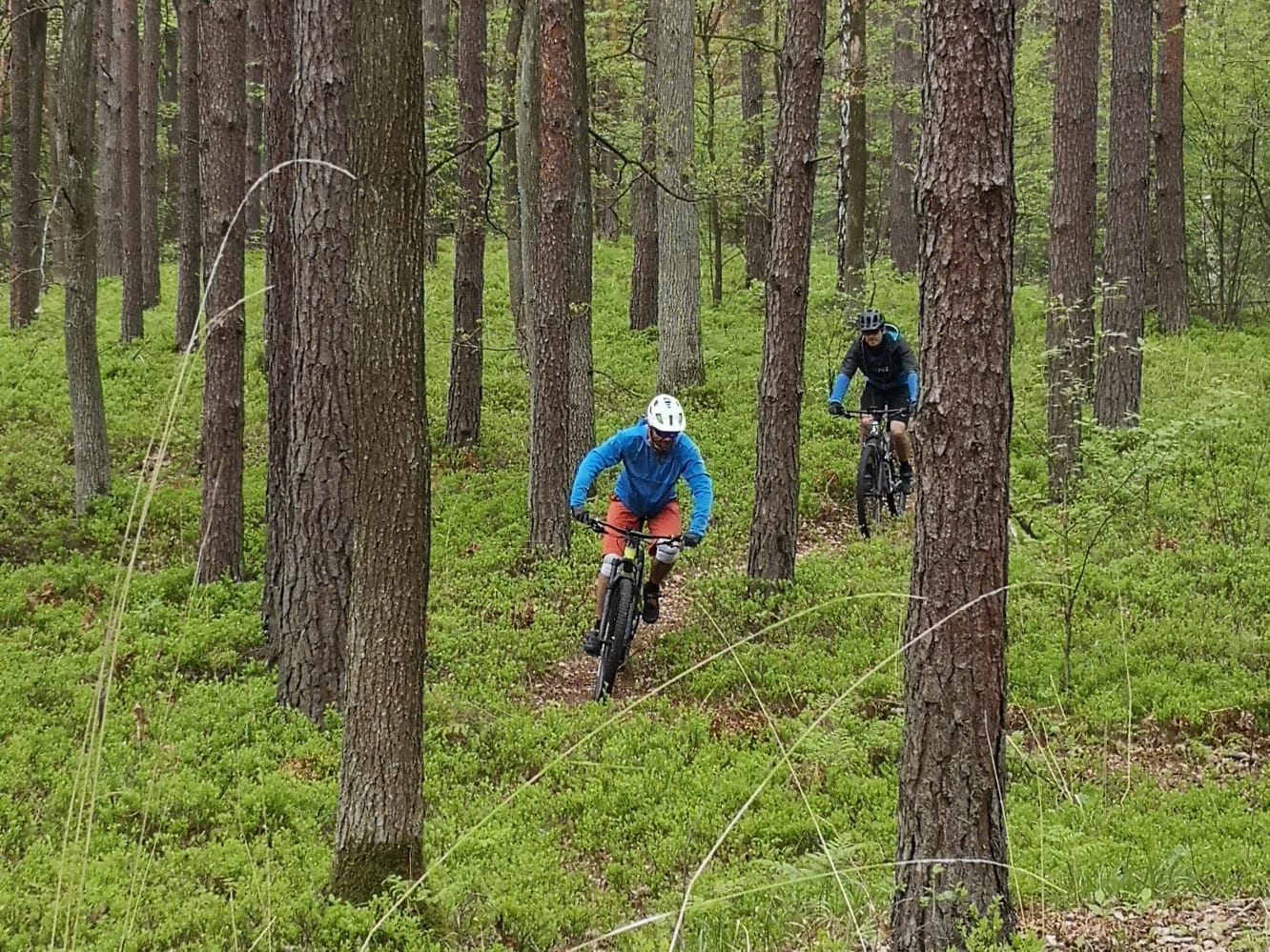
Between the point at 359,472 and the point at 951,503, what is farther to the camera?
the point at 359,472

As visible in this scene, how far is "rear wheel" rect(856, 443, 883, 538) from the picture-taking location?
11.4m

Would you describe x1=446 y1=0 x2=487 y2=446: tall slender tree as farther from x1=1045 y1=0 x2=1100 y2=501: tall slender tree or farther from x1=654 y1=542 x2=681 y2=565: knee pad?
x1=1045 y1=0 x2=1100 y2=501: tall slender tree

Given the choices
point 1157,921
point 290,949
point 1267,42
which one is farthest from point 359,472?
point 1267,42

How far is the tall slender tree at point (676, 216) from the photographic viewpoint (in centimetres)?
1530

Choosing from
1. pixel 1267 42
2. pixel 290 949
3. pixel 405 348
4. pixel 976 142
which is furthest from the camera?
pixel 1267 42

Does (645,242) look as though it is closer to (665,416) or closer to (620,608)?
(665,416)

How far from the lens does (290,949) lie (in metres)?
4.28

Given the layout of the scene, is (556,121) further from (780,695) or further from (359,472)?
(359,472)

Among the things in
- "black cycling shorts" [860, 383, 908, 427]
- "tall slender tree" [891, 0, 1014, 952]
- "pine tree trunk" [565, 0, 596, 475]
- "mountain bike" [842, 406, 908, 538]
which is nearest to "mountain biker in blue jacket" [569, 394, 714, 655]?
"pine tree trunk" [565, 0, 596, 475]

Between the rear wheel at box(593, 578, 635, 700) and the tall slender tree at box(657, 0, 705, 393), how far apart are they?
8.42 m

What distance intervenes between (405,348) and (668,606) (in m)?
6.68

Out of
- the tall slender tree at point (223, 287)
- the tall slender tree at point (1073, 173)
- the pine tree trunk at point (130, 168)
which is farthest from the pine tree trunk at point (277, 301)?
the pine tree trunk at point (130, 168)

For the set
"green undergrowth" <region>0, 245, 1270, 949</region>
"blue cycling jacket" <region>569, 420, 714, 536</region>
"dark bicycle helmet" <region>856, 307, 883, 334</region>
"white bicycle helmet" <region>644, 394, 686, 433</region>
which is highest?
"dark bicycle helmet" <region>856, 307, 883, 334</region>

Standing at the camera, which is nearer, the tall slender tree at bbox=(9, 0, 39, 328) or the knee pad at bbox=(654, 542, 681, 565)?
the knee pad at bbox=(654, 542, 681, 565)
